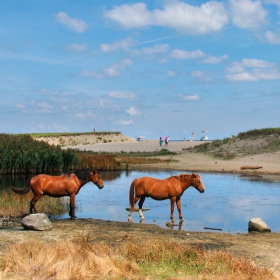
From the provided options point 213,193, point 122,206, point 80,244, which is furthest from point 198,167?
point 80,244

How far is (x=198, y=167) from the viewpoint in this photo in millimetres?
38344

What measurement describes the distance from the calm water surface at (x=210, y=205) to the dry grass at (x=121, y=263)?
567 centimetres

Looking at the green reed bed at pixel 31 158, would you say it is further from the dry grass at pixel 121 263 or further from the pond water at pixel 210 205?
the dry grass at pixel 121 263

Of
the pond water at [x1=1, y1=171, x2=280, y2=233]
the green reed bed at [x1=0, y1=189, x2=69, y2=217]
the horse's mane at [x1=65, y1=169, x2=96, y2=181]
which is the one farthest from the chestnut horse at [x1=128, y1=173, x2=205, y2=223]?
the green reed bed at [x1=0, y1=189, x2=69, y2=217]

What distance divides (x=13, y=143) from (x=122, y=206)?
60.1 ft

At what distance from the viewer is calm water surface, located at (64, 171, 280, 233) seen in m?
16.6

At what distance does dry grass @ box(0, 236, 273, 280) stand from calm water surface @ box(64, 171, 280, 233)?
5.67 meters

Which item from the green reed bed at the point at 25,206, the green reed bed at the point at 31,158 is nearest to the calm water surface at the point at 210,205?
the green reed bed at the point at 25,206

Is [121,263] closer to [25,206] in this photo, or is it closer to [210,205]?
[25,206]

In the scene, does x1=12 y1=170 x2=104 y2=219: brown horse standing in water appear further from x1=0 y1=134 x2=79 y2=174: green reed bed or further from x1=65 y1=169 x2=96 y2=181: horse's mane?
x1=0 y1=134 x2=79 y2=174: green reed bed

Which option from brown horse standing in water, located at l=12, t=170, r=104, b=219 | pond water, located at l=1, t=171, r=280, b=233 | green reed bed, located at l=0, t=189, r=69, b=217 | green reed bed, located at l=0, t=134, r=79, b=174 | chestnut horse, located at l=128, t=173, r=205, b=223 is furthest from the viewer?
green reed bed, located at l=0, t=134, r=79, b=174

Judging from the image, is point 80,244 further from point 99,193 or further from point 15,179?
point 15,179

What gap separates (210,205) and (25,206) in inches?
→ 303

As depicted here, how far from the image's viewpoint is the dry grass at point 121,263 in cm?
826
